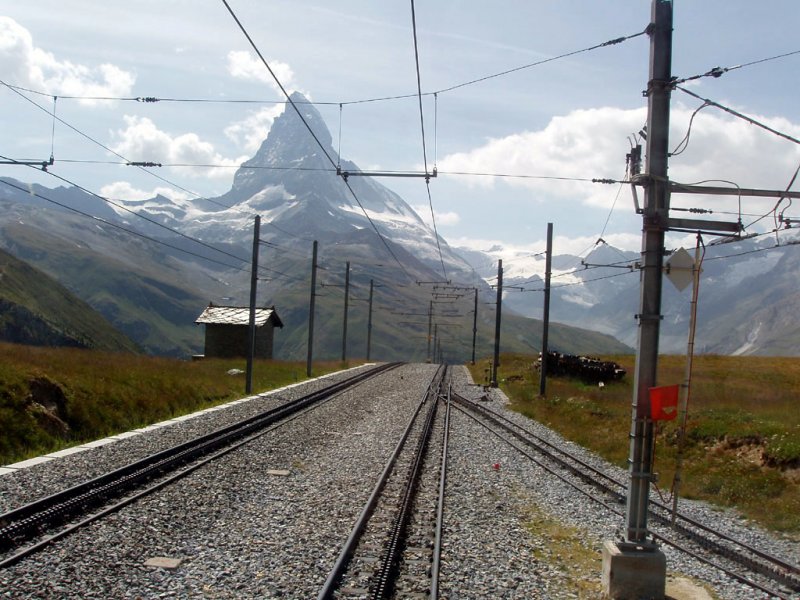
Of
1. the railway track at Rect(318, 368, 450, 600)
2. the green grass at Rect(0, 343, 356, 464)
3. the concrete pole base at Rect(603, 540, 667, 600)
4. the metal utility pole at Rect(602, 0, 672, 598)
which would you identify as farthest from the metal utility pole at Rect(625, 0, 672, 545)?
the green grass at Rect(0, 343, 356, 464)

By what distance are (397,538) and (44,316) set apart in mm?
160195

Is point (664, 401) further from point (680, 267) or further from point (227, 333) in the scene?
point (227, 333)

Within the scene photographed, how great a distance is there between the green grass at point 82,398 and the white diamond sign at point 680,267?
13.8 m

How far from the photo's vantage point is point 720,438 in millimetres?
21797

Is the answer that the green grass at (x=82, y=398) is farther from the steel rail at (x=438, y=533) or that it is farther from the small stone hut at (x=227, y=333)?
the small stone hut at (x=227, y=333)

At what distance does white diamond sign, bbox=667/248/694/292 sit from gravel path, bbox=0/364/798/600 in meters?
4.17

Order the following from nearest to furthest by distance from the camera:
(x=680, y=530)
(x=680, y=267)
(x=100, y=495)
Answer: (x=680, y=267)
(x=100, y=495)
(x=680, y=530)

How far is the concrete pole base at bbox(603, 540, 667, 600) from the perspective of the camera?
31.4 ft

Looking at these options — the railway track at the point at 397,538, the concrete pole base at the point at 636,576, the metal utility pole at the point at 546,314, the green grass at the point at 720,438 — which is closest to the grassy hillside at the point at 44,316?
the metal utility pole at the point at 546,314

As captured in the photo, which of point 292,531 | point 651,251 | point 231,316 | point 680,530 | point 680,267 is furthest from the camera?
point 231,316

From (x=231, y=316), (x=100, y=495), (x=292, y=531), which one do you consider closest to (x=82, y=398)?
(x=100, y=495)

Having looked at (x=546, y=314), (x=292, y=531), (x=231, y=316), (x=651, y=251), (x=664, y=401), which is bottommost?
(x=292, y=531)

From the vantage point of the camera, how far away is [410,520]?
12578mm

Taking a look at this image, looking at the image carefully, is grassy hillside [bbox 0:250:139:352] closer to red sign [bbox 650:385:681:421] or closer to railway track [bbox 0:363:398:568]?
railway track [bbox 0:363:398:568]
